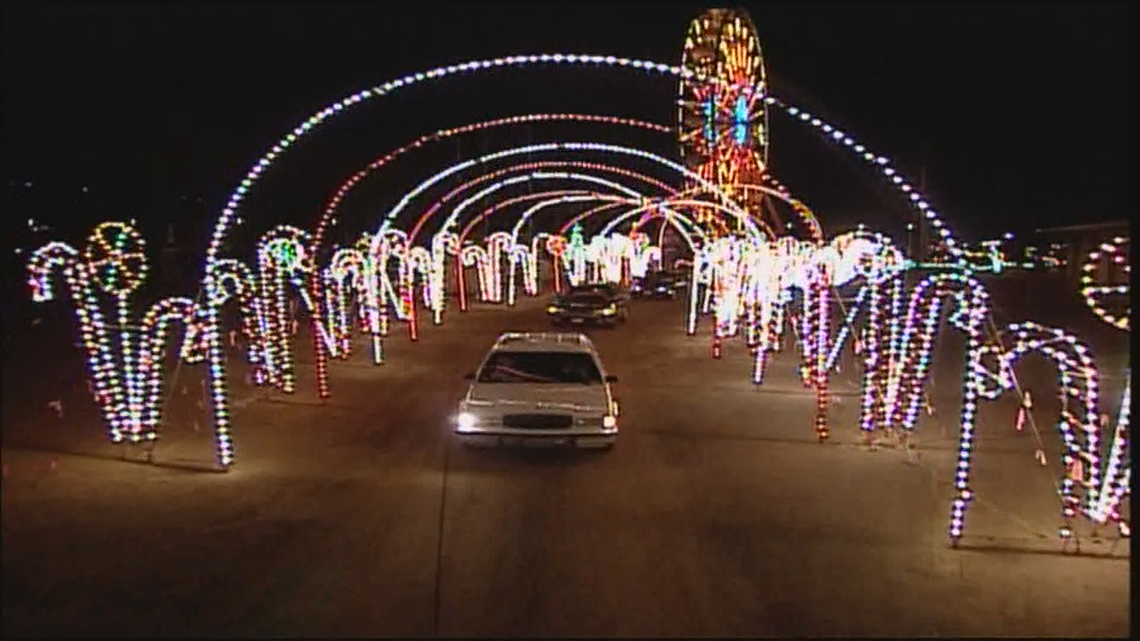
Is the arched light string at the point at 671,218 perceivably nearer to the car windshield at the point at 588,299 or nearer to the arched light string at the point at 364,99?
the car windshield at the point at 588,299

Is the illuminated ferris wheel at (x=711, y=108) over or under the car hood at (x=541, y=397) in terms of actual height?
over

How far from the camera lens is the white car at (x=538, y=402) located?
14.1 metres

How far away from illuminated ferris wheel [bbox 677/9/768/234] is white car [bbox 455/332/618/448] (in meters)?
23.0

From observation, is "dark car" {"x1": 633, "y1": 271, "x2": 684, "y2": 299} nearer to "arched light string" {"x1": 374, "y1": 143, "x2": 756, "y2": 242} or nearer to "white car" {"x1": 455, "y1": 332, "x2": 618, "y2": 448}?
"arched light string" {"x1": 374, "y1": 143, "x2": 756, "y2": 242}

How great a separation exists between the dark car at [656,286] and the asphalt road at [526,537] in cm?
4052

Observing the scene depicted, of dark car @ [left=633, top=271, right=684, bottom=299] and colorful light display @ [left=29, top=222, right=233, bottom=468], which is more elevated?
colorful light display @ [left=29, top=222, right=233, bottom=468]

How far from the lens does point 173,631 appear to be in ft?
23.8

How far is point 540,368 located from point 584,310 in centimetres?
2354

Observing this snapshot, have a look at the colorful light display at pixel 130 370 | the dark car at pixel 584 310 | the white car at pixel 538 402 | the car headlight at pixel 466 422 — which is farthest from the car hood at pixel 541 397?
the dark car at pixel 584 310

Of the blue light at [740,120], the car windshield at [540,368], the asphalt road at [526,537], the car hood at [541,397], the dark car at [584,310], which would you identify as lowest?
the dark car at [584,310]

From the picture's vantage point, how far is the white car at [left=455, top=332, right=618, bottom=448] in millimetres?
14141

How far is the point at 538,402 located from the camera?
14430mm

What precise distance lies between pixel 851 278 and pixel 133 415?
3431cm

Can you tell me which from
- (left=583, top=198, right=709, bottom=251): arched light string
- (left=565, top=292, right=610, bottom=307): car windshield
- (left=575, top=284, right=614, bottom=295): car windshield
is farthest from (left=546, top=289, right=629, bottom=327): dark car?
(left=583, top=198, right=709, bottom=251): arched light string
